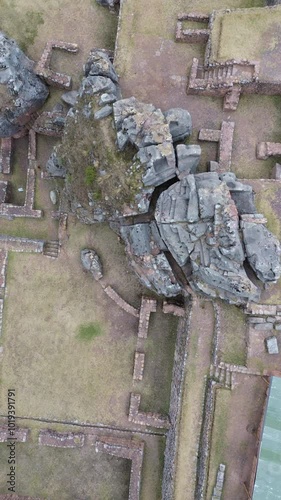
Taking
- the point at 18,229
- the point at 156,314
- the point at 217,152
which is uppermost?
the point at 217,152

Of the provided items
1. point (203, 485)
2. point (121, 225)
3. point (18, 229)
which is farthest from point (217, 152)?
point (203, 485)

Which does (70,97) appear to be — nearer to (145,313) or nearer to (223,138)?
(223,138)

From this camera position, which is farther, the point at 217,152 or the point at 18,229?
the point at 18,229

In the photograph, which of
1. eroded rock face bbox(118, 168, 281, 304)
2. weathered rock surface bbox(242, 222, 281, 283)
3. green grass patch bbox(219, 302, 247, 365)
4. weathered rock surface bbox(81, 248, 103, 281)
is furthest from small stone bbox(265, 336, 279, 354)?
weathered rock surface bbox(81, 248, 103, 281)

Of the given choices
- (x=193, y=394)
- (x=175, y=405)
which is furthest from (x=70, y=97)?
(x=175, y=405)

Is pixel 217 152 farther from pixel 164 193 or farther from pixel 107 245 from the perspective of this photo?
pixel 107 245
